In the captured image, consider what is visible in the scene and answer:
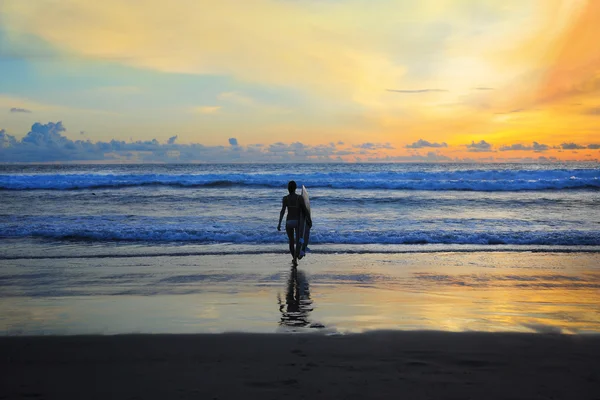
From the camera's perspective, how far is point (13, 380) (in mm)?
4488

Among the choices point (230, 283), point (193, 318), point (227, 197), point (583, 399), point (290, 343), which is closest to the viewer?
point (583, 399)

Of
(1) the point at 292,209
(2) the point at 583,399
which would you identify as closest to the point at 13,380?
(2) the point at 583,399

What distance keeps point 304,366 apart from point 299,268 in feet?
18.0

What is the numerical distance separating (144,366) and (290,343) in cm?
156

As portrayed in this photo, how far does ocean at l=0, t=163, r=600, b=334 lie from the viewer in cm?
651

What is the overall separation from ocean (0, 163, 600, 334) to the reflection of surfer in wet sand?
36 mm

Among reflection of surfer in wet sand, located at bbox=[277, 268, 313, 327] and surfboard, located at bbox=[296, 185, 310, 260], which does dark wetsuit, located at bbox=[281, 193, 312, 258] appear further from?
reflection of surfer in wet sand, located at bbox=[277, 268, 313, 327]

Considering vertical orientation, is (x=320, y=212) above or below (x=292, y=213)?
below

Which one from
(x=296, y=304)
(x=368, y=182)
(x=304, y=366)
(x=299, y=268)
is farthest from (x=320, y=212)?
(x=304, y=366)

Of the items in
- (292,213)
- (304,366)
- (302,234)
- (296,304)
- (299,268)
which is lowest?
(299,268)

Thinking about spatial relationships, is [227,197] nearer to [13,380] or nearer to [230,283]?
[230,283]

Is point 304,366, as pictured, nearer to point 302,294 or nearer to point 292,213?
point 302,294

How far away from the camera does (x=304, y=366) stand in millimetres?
4711

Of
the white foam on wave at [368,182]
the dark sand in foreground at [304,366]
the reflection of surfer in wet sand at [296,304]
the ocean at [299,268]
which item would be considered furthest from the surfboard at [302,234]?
the white foam on wave at [368,182]
